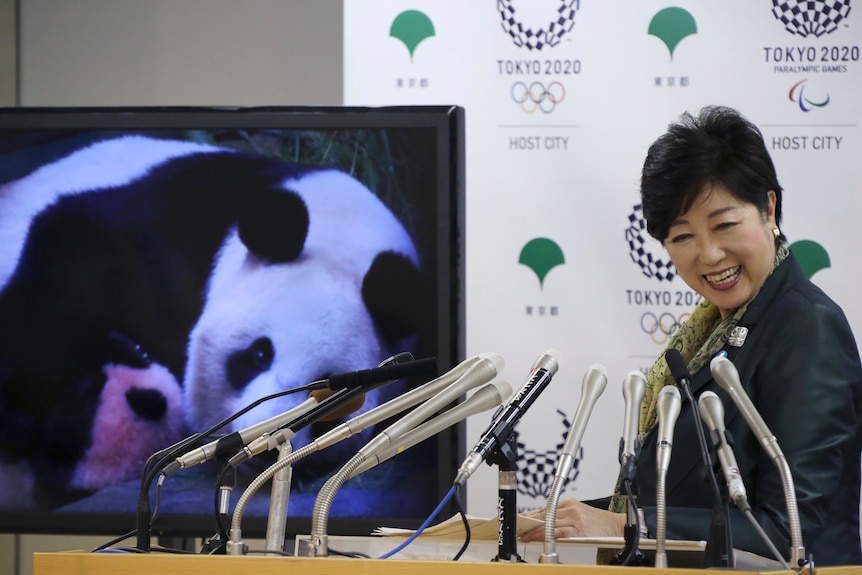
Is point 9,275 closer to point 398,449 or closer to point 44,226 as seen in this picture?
point 44,226

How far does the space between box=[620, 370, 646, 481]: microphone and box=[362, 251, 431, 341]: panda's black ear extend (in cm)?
108

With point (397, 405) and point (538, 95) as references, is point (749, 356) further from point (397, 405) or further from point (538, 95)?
point (538, 95)

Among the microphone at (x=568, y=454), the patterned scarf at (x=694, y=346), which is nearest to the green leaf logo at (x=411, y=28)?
the patterned scarf at (x=694, y=346)

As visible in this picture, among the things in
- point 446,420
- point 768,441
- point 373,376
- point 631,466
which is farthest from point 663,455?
point 373,376

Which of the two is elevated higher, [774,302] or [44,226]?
[44,226]

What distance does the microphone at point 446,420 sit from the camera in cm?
141

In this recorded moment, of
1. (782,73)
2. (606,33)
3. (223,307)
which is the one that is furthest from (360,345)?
(782,73)

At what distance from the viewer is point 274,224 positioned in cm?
248

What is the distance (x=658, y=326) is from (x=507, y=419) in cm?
184

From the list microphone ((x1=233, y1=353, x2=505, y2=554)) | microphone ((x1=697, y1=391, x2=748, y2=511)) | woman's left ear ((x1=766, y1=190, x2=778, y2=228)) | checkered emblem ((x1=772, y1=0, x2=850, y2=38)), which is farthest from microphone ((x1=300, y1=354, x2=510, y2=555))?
checkered emblem ((x1=772, y1=0, x2=850, y2=38))

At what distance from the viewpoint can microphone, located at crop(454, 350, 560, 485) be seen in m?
1.30

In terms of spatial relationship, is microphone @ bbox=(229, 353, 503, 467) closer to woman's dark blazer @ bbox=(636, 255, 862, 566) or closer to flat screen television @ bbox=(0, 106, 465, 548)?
woman's dark blazer @ bbox=(636, 255, 862, 566)

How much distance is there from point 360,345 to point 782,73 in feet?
5.36

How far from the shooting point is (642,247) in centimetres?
312
